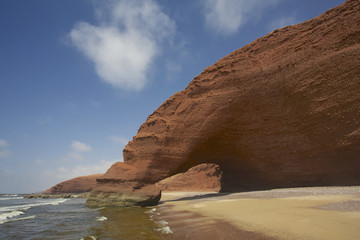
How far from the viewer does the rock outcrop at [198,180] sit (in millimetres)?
28781

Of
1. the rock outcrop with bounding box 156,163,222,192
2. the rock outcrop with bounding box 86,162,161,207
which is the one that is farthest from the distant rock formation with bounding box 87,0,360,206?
the rock outcrop with bounding box 156,163,222,192

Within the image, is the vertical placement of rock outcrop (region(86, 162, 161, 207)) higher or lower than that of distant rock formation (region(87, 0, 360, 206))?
lower

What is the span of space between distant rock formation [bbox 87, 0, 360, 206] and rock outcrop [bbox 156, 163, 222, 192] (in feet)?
36.5

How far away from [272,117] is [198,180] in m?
20.8

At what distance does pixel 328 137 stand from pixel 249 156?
504cm

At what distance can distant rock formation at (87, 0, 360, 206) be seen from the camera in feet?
39.4

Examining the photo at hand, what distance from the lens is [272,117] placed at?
14016 millimetres

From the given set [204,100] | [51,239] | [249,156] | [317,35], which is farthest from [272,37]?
[51,239]

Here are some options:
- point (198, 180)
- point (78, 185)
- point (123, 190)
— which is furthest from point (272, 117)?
point (78, 185)

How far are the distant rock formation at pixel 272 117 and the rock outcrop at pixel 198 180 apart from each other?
11.1 meters

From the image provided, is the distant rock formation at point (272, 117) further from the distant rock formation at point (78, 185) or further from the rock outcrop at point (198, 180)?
the distant rock formation at point (78, 185)

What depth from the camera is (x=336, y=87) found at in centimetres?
1191

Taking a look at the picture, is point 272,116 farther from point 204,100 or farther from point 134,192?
point 134,192

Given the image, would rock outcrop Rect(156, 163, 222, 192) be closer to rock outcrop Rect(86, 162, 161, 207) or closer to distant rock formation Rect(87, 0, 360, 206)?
distant rock formation Rect(87, 0, 360, 206)
